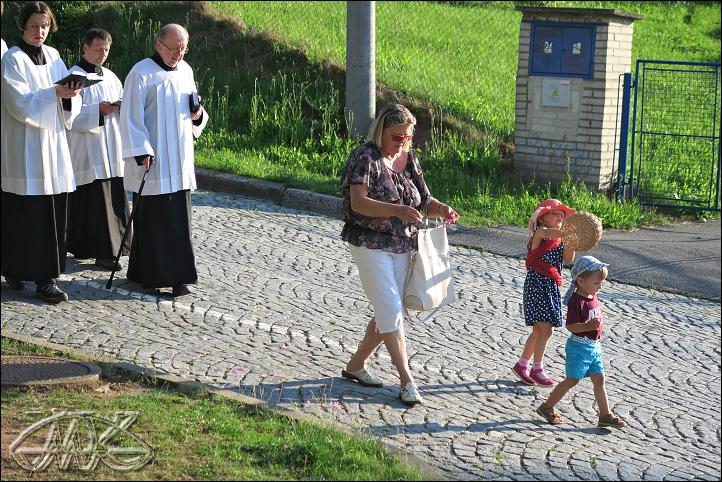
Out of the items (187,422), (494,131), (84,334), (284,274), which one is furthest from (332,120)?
(187,422)

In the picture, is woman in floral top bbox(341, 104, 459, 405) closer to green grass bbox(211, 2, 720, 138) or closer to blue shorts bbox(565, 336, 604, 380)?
blue shorts bbox(565, 336, 604, 380)

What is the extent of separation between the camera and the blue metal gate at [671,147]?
13.2m

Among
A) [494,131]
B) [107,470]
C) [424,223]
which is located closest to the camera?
[107,470]

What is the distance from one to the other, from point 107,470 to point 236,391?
160cm

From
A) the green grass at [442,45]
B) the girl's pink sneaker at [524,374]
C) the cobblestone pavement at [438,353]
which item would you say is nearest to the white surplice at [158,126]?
the cobblestone pavement at [438,353]

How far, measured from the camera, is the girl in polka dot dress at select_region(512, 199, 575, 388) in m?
7.23

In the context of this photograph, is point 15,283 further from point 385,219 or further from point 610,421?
point 610,421

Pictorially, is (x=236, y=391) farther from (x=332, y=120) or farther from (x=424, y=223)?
(x=332, y=120)

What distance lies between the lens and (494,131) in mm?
14656

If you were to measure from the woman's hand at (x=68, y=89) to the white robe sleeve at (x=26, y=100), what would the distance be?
53mm

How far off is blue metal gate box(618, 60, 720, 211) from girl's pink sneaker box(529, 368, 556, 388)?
6.26 metres

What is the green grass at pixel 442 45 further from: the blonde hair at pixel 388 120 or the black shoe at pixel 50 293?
the blonde hair at pixel 388 120

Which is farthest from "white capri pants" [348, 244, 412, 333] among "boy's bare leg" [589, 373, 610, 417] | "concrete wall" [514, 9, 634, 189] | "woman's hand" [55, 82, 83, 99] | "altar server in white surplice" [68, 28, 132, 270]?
"concrete wall" [514, 9, 634, 189]

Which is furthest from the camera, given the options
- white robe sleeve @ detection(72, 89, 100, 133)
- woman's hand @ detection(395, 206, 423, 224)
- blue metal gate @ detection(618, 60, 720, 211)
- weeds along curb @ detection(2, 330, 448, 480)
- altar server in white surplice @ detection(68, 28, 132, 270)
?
blue metal gate @ detection(618, 60, 720, 211)
